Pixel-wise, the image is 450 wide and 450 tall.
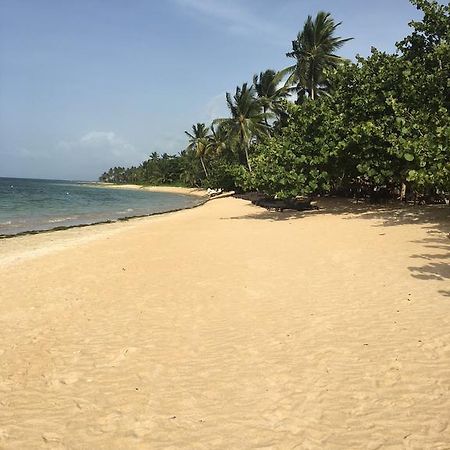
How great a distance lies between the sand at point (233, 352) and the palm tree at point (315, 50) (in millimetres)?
26740

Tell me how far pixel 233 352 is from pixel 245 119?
4069cm

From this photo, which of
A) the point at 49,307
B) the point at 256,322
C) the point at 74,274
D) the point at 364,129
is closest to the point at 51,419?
the point at 256,322

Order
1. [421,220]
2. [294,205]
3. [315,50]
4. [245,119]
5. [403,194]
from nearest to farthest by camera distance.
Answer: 1. [421,220]
2. [403,194]
3. [294,205]
4. [315,50]
5. [245,119]

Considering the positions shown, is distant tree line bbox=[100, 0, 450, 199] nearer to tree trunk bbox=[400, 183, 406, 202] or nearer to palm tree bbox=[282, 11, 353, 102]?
tree trunk bbox=[400, 183, 406, 202]

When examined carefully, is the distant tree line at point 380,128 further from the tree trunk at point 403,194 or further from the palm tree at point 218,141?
the palm tree at point 218,141

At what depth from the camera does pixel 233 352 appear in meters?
5.96

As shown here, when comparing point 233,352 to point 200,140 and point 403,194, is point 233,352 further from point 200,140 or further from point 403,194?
point 200,140

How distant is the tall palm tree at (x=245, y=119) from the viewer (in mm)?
43656

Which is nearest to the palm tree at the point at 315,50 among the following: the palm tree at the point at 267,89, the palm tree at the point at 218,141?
the palm tree at the point at 267,89

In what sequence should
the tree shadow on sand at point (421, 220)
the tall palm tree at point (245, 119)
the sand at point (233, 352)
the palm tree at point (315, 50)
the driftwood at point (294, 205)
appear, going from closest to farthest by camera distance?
the sand at point (233, 352)
the tree shadow on sand at point (421, 220)
the driftwood at point (294, 205)
the palm tree at point (315, 50)
the tall palm tree at point (245, 119)

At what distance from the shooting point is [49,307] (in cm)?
850

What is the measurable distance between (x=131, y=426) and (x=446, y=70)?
17939mm

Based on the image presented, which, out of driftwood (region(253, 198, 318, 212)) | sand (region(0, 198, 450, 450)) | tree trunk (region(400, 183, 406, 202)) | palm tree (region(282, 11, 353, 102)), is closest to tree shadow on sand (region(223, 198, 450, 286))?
sand (region(0, 198, 450, 450))

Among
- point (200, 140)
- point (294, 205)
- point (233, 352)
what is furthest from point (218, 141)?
point (233, 352)
